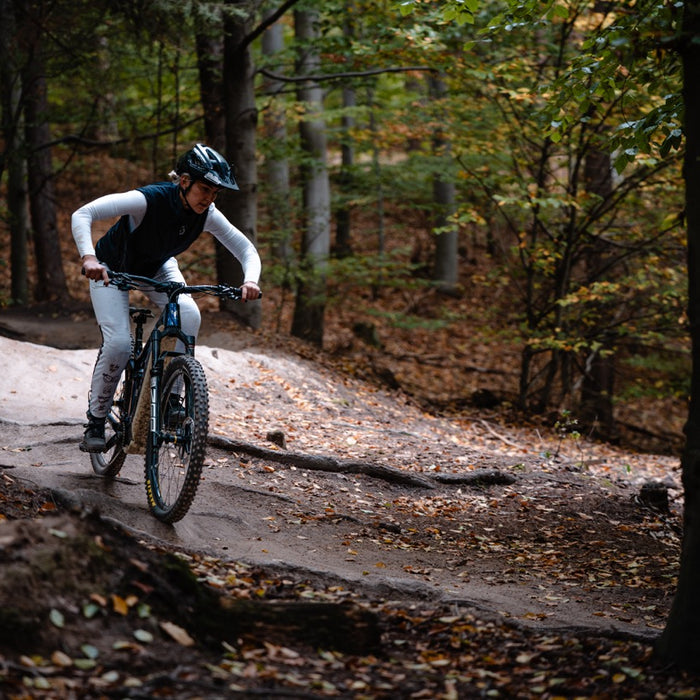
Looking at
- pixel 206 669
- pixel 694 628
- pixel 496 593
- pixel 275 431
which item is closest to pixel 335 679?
pixel 206 669

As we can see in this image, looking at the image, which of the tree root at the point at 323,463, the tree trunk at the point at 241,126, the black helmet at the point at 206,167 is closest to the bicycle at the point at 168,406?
the black helmet at the point at 206,167

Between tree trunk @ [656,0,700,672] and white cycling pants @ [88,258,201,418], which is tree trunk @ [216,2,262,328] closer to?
white cycling pants @ [88,258,201,418]

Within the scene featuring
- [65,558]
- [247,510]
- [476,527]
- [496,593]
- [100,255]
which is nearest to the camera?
[65,558]

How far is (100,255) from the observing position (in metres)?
5.32

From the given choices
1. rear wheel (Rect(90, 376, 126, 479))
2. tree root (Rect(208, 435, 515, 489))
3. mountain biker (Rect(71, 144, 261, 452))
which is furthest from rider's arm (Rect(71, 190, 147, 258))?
tree root (Rect(208, 435, 515, 489))

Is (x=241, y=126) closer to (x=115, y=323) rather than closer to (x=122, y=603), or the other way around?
(x=115, y=323)

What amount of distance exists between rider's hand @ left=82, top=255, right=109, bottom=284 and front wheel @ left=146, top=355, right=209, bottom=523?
0.67 meters

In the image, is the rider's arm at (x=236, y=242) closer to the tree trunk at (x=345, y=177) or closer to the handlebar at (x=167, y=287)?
the handlebar at (x=167, y=287)

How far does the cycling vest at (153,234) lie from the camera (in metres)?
5.09

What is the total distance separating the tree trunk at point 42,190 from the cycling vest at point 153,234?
38.1 feet

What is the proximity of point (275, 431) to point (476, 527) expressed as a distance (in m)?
2.43

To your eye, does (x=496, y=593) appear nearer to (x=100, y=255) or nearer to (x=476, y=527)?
(x=476, y=527)

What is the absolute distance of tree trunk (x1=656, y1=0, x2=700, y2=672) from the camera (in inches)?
136

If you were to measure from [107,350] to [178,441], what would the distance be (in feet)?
2.94
